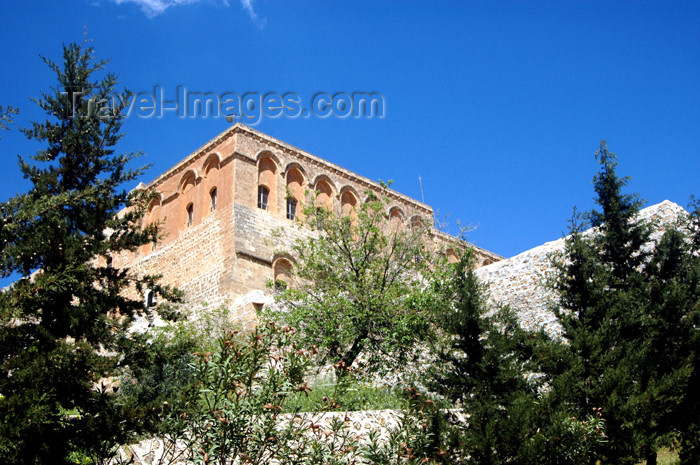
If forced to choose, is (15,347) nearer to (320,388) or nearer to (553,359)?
(320,388)

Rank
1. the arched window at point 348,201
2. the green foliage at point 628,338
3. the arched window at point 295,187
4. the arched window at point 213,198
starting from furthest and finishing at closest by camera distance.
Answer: the arched window at point 348,201 → the arched window at point 295,187 → the arched window at point 213,198 → the green foliage at point 628,338

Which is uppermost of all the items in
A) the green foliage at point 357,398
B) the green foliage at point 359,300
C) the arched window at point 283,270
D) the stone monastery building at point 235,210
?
the stone monastery building at point 235,210

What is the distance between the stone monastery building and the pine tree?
6647mm

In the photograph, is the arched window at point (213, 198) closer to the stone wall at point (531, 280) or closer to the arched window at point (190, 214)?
the arched window at point (190, 214)

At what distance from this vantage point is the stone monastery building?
18484mm

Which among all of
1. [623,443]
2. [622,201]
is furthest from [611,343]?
[622,201]

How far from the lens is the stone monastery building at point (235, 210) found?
1848cm

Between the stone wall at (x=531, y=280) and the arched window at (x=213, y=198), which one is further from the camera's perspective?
the arched window at (x=213, y=198)

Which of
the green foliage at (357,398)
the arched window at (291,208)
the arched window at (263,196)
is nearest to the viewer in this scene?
the green foliage at (357,398)

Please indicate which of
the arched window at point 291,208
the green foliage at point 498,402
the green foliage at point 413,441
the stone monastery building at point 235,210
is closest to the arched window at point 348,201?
the stone monastery building at point 235,210

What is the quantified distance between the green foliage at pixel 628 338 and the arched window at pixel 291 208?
12146mm

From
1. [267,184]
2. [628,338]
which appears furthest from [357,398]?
[267,184]

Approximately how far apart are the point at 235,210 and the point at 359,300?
7.73 meters

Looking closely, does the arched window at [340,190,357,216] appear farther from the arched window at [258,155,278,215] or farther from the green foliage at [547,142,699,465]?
the green foliage at [547,142,699,465]
